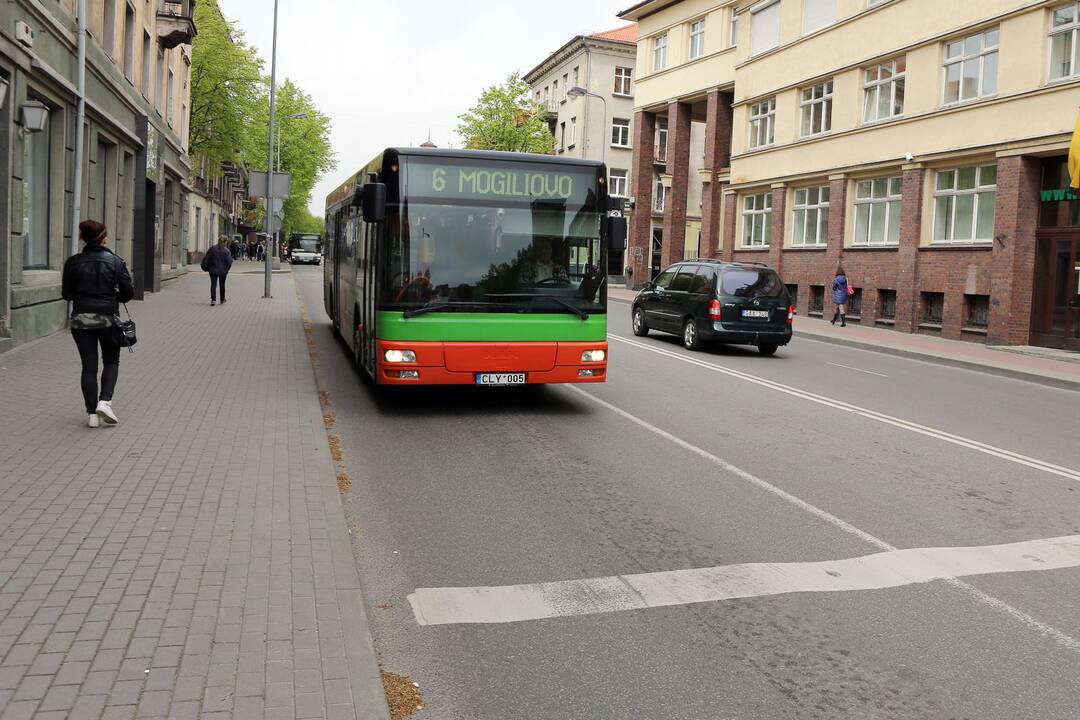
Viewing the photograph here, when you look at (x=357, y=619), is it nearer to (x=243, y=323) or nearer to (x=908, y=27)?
(x=243, y=323)

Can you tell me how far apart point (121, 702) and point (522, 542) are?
2.90 meters

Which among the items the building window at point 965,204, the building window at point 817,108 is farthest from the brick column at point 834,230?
the building window at point 965,204

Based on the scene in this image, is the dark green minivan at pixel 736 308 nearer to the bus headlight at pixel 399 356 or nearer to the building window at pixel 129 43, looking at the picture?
the bus headlight at pixel 399 356

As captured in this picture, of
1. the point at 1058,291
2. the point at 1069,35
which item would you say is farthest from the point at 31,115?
the point at 1069,35

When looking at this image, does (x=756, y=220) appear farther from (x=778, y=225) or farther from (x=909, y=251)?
A: (x=909, y=251)

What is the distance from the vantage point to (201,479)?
7.12 m

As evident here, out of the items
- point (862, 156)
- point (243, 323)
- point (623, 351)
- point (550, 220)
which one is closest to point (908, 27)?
point (862, 156)

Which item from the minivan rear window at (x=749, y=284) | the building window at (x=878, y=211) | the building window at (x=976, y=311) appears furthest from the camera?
the building window at (x=878, y=211)

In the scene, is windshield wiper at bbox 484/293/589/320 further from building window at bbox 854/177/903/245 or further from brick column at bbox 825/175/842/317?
brick column at bbox 825/175/842/317

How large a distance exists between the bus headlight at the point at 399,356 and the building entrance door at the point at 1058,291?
723 inches

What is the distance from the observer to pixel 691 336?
19.8m

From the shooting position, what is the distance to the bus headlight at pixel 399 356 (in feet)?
34.0

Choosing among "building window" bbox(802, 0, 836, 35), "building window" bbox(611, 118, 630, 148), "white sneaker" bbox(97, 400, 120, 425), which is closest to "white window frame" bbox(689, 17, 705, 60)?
"building window" bbox(802, 0, 836, 35)

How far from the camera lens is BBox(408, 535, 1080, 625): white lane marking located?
4.98 m
